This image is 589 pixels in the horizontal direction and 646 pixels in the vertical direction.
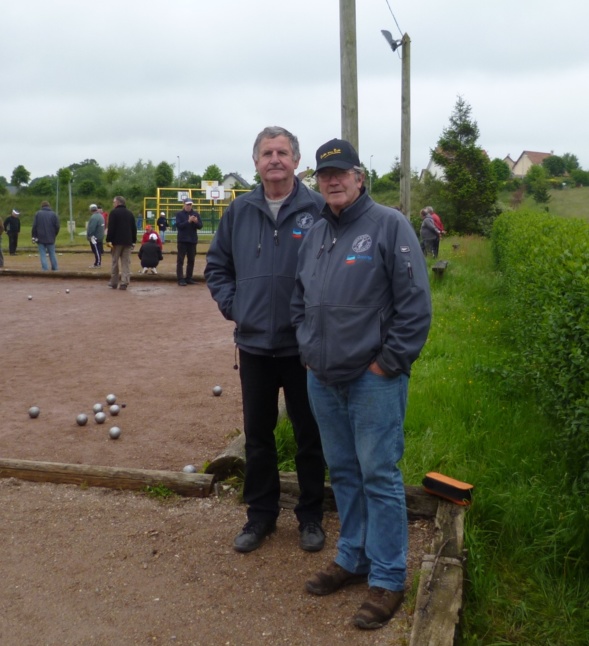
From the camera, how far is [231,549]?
4.40 m

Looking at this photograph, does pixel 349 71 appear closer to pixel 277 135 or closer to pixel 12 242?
pixel 277 135

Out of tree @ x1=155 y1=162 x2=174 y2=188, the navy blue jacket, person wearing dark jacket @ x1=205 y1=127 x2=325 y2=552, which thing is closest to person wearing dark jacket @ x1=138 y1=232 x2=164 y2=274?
the navy blue jacket

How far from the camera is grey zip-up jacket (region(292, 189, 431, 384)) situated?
3.44m

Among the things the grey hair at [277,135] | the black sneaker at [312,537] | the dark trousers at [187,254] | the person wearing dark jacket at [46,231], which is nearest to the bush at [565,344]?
the black sneaker at [312,537]

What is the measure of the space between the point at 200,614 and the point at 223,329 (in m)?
8.59

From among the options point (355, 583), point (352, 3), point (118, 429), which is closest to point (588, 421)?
point (355, 583)

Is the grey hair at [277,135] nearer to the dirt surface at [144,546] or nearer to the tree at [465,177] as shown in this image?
the dirt surface at [144,546]

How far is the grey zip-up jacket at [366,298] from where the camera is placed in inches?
135

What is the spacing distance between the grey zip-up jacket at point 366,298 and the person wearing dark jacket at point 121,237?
1389 centimetres

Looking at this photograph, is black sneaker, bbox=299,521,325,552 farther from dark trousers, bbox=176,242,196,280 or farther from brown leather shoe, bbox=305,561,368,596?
dark trousers, bbox=176,242,196,280

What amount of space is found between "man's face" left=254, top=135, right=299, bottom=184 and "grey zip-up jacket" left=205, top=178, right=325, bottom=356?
146mm

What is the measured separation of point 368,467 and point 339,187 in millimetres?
1263

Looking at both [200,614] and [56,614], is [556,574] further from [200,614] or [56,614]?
[56,614]

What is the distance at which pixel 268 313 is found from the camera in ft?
13.8
